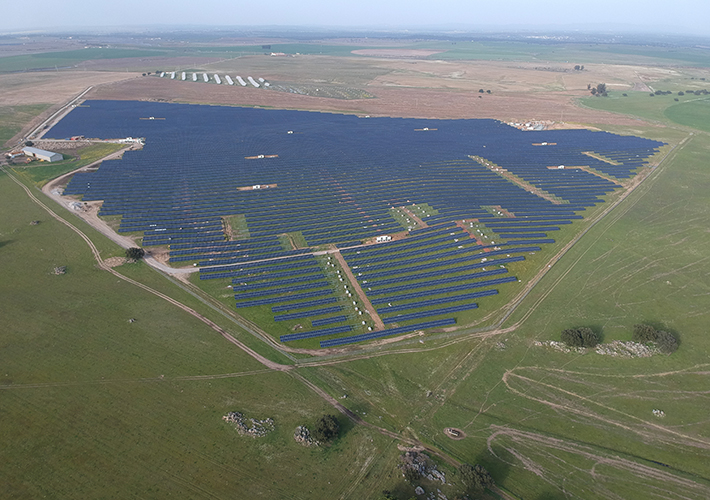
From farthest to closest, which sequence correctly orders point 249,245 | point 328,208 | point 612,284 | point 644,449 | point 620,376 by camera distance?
point 328,208 → point 249,245 → point 612,284 → point 620,376 → point 644,449

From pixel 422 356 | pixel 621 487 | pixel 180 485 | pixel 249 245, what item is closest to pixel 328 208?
pixel 249 245

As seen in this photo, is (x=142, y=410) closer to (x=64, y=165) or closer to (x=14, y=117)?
(x=64, y=165)

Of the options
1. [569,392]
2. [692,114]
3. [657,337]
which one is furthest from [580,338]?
[692,114]

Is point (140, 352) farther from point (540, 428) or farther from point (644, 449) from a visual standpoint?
point (644, 449)

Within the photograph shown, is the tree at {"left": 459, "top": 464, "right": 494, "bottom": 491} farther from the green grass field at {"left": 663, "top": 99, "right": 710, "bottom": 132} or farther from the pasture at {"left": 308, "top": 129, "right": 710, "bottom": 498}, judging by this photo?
the green grass field at {"left": 663, "top": 99, "right": 710, "bottom": 132}

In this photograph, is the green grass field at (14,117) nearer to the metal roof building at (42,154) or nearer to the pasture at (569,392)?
the metal roof building at (42,154)

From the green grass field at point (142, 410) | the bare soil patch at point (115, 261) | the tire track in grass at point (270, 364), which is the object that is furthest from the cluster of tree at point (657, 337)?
the bare soil patch at point (115, 261)
